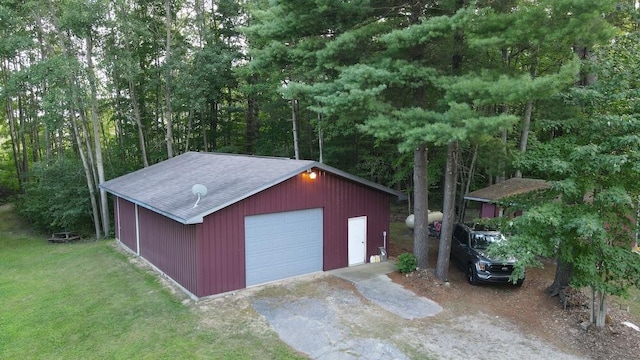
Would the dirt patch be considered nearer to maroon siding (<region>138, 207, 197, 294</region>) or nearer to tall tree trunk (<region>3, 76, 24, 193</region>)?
maroon siding (<region>138, 207, 197, 294</region>)

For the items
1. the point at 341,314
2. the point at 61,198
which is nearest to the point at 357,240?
the point at 341,314

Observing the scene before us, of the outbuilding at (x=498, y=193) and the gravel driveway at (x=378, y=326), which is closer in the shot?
the gravel driveway at (x=378, y=326)

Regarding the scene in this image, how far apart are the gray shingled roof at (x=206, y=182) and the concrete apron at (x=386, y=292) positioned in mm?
2458

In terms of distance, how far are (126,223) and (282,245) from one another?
750 cm

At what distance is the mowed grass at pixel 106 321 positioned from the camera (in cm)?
696

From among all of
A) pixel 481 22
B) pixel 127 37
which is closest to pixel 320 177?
pixel 481 22

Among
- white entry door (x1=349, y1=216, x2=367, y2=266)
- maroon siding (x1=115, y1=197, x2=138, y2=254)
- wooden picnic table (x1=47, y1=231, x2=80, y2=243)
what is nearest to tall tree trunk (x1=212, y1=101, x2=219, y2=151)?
wooden picnic table (x1=47, y1=231, x2=80, y2=243)

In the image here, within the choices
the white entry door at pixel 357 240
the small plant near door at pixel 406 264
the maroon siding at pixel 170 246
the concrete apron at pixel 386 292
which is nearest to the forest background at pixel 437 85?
the small plant near door at pixel 406 264

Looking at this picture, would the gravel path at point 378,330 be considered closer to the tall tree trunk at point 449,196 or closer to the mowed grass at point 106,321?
the mowed grass at point 106,321

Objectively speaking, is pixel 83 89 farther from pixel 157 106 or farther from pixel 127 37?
pixel 157 106

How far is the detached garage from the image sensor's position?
9305mm

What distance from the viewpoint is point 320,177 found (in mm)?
10992

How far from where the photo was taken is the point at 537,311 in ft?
30.1

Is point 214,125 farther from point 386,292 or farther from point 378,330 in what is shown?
point 378,330
